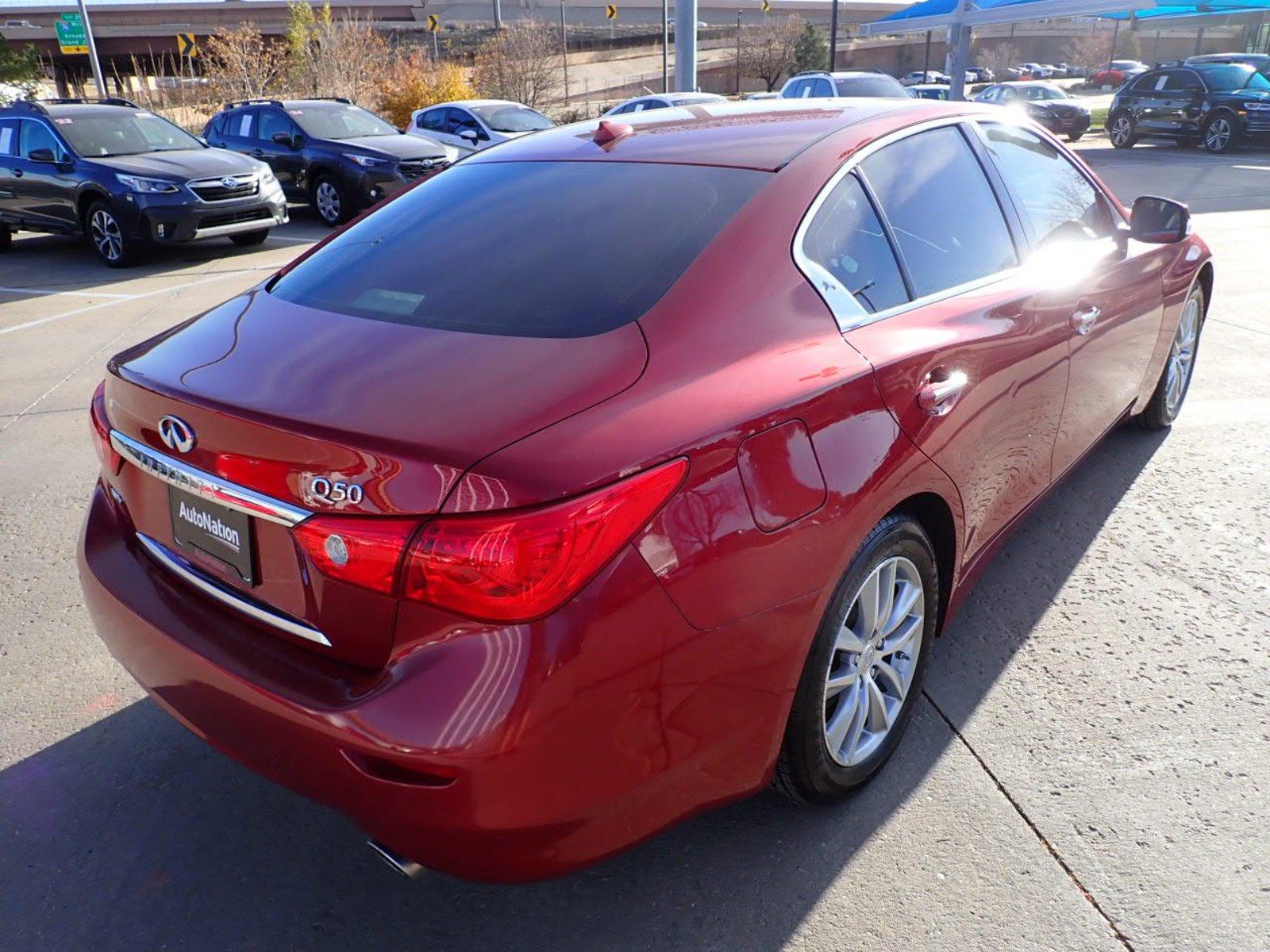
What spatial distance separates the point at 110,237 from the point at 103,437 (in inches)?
399

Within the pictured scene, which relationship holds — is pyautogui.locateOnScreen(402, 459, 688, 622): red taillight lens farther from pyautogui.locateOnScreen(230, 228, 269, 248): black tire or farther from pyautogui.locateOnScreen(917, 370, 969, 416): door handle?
pyautogui.locateOnScreen(230, 228, 269, 248): black tire

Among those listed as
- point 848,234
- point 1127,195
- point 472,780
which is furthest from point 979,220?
point 1127,195

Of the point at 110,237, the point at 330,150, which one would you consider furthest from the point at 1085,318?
the point at 330,150

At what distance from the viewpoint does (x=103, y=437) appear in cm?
252

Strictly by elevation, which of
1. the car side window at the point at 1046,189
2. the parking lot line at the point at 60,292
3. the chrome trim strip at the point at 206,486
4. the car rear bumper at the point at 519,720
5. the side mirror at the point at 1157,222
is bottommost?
the parking lot line at the point at 60,292

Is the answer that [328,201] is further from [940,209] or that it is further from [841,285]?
[841,285]

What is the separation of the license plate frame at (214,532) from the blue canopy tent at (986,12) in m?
26.4

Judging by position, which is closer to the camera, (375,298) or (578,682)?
(578,682)

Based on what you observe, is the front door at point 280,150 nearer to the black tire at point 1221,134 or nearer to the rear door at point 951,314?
the rear door at point 951,314

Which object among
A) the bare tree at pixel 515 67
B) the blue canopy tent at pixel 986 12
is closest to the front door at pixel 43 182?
the blue canopy tent at pixel 986 12

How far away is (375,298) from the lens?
2.59 m

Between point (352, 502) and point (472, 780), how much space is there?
53 cm

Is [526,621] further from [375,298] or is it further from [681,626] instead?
[375,298]

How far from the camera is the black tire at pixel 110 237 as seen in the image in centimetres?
1112
